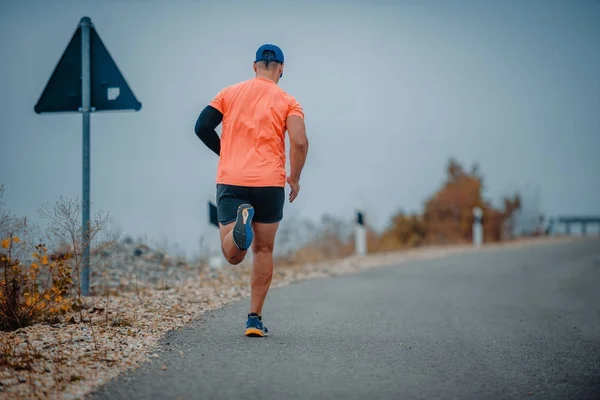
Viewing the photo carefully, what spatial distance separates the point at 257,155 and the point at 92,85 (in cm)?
278

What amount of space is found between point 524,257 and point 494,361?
1205 centimetres

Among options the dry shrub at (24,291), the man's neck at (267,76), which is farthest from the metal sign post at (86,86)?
the man's neck at (267,76)

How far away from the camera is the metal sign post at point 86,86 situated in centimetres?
664

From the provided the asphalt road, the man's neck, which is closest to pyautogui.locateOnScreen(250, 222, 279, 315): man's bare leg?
the asphalt road

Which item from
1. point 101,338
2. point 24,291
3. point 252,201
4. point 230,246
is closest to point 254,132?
point 252,201

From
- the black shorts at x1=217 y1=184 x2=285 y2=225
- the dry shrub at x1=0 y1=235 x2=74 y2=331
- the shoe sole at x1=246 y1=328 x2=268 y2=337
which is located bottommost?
the shoe sole at x1=246 y1=328 x2=268 y2=337

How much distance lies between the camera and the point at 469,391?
3.73 m

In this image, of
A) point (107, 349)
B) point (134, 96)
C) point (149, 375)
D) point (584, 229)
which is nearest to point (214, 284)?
point (134, 96)

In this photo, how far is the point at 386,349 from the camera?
4.86m

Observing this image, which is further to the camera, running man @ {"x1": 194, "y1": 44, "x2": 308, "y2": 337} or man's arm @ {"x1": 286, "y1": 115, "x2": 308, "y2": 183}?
man's arm @ {"x1": 286, "y1": 115, "x2": 308, "y2": 183}

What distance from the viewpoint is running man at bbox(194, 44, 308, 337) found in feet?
15.8

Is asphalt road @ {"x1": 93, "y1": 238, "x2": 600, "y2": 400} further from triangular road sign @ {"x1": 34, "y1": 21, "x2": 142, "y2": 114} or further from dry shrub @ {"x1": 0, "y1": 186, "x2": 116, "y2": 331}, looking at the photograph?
triangular road sign @ {"x1": 34, "y1": 21, "x2": 142, "y2": 114}

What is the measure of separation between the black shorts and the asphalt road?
916mm

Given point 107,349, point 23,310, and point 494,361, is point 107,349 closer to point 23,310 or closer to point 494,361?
point 23,310
